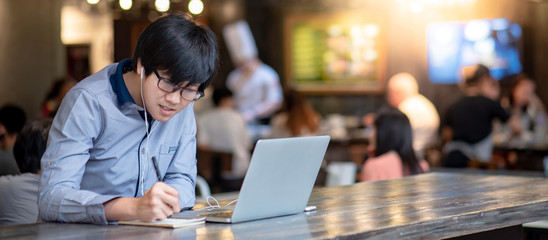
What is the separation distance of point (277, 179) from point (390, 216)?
368 millimetres

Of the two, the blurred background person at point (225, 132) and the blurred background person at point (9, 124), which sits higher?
the blurred background person at point (9, 124)

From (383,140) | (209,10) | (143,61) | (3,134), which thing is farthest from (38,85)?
(209,10)

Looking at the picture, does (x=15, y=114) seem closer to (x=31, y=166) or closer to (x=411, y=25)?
(x=31, y=166)

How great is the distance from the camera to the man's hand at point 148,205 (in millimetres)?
2004

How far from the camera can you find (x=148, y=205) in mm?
2008

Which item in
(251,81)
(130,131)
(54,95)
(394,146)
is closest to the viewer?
(130,131)

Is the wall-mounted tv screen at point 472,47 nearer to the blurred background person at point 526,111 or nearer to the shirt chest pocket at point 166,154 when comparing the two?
the blurred background person at point 526,111

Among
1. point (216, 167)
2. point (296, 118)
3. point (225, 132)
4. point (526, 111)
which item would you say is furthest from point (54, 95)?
point (526, 111)

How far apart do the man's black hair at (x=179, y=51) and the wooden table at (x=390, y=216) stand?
1.43ft

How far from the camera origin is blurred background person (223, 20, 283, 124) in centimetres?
983

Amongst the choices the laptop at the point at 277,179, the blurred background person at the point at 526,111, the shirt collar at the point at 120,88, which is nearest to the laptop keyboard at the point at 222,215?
the laptop at the point at 277,179

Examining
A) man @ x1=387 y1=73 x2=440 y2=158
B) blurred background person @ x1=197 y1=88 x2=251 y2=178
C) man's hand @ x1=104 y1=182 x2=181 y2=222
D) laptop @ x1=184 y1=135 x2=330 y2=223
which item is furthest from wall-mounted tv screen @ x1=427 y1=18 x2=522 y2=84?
man's hand @ x1=104 y1=182 x2=181 y2=222

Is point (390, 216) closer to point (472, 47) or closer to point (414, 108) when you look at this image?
point (414, 108)

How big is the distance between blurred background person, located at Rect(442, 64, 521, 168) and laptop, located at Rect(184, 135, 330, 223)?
4951 mm
